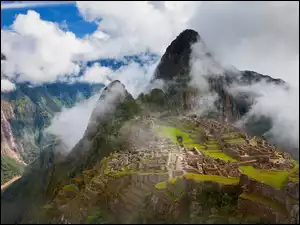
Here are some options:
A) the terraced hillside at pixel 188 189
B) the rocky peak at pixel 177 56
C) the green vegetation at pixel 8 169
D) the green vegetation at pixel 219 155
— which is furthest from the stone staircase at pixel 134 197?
the green vegetation at pixel 8 169

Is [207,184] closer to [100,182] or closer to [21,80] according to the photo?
[100,182]

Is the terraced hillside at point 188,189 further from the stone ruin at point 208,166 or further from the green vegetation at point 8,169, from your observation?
the green vegetation at point 8,169

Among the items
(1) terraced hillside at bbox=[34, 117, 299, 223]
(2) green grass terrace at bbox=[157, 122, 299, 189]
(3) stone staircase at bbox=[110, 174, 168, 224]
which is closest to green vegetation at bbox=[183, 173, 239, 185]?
(1) terraced hillside at bbox=[34, 117, 299, 223]

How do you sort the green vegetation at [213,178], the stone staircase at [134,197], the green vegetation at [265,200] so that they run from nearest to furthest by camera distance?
the green vegetation at [265,200] → the stone staircase at [134,197] → the green vegetation at [213,178]

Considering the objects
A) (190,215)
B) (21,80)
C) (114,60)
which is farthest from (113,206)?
(21,80)

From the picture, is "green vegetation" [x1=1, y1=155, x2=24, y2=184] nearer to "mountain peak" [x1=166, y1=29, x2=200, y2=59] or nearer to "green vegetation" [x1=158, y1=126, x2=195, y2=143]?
"mountain peak" [x1=166, y1=29, x2=200, y2=59]

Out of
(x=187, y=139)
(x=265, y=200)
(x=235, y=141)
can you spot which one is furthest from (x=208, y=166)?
(x=187, y=139)
